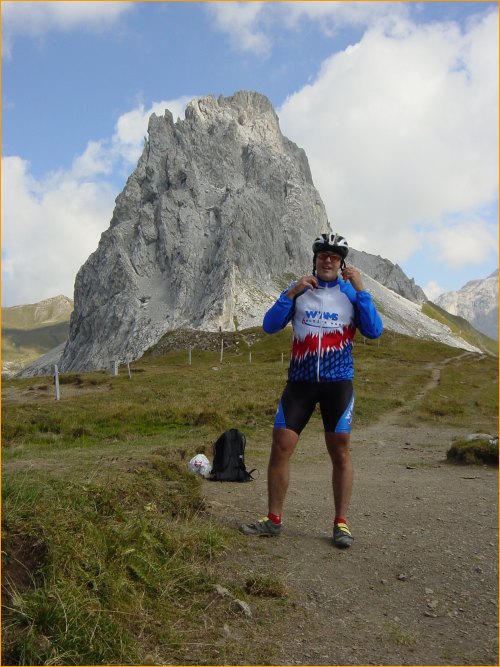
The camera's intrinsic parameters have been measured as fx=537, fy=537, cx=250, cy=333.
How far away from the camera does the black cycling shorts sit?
5988 millimetres

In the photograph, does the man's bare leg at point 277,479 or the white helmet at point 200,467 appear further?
the white helmet at point 200,467

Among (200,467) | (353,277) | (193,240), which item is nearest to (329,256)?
(353,277)

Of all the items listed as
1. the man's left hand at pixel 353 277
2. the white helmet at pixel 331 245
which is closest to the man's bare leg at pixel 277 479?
the man's left hand at pixel 353 277

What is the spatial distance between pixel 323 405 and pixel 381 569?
5.82 ft

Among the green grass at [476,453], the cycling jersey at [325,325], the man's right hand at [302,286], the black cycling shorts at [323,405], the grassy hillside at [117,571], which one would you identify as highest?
the man's right hand at [302,286]

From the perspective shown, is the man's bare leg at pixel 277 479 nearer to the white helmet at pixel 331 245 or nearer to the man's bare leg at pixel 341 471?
the man's bare leg at pixel 341 471

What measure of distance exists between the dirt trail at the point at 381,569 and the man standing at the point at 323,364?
57cm

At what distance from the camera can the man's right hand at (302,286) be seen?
6022 millimetres

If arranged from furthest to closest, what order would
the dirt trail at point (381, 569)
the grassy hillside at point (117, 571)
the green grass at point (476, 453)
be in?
the green grass at point (476, 453)
the dirt trail at point (381, 569)
the grassy hillside at point (117, 571)

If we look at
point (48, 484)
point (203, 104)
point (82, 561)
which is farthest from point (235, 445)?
point (203, 104)

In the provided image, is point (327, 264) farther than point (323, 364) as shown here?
Yes

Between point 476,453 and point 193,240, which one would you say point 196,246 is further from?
point 476,453

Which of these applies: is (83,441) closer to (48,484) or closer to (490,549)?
(48,484)

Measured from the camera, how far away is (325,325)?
6.05m
